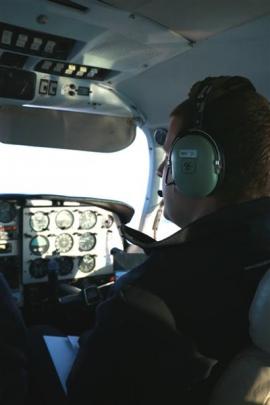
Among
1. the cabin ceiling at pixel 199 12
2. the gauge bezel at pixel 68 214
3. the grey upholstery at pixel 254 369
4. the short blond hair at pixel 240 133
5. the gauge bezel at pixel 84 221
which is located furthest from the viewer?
the gauge bezel at pixel 84 221

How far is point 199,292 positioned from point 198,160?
15.0 inches

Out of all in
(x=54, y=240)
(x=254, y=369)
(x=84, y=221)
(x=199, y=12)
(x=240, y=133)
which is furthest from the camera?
(x=84, y=221)

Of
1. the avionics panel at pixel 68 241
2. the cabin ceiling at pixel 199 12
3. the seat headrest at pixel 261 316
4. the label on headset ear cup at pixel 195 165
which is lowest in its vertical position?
the avionics panel at pixel 68 241

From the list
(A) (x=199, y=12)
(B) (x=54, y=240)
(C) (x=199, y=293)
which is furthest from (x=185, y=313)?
(B) (x=54, y=240)

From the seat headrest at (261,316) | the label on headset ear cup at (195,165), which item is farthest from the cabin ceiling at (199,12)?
the seat headrest at (261,316)

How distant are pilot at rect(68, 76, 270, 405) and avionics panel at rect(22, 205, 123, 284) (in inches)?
90.7

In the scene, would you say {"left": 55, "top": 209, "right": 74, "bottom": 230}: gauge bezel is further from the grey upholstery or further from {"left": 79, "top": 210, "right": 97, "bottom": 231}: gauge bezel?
the grey upholstery

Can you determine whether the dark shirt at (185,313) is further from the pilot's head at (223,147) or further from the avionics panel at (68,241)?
the avionics panel at (68,241)

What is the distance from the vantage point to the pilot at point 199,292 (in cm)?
112

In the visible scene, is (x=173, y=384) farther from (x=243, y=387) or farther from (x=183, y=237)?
(x=183, y=237)

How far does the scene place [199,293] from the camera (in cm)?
112

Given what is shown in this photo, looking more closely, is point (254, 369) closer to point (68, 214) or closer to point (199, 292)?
point (199, 292)

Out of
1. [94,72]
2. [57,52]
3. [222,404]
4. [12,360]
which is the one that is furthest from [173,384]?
[94,72]

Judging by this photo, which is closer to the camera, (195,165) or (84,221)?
(195,165)
